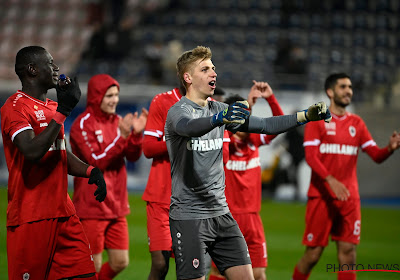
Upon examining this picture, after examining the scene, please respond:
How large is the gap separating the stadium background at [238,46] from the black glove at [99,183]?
11000 mm

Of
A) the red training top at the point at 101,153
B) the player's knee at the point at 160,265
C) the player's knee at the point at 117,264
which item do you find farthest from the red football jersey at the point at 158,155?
the player's knee at the point at 117,264

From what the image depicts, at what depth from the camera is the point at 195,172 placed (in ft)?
14.3

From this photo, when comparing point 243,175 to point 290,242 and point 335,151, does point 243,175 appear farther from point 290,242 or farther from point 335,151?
point 290,242

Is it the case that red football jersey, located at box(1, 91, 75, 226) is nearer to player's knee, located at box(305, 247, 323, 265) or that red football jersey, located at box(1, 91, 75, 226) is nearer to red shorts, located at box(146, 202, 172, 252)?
red shorts, located at box(146, 202, 172, 252)

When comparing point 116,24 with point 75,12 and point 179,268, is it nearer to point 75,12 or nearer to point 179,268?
point 75,12

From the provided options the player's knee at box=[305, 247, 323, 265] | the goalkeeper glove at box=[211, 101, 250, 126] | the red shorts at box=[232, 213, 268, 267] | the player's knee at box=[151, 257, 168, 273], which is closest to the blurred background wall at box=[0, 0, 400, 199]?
the player's knee at box=[305, 247, 323, 265]

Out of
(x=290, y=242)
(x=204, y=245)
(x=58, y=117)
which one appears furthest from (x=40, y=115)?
(x=290, y=242)

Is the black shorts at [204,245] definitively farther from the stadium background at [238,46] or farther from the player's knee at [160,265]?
the stadium background at [238,46]

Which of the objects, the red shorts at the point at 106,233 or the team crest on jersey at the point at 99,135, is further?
the team crest on jersey at the point at 99,135

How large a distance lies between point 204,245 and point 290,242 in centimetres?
636

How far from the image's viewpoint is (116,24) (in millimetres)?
20016

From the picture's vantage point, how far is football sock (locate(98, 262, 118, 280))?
629cm

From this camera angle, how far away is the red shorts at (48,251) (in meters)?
4.32

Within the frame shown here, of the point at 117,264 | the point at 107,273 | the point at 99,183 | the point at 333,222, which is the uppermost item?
the point at 99,183
